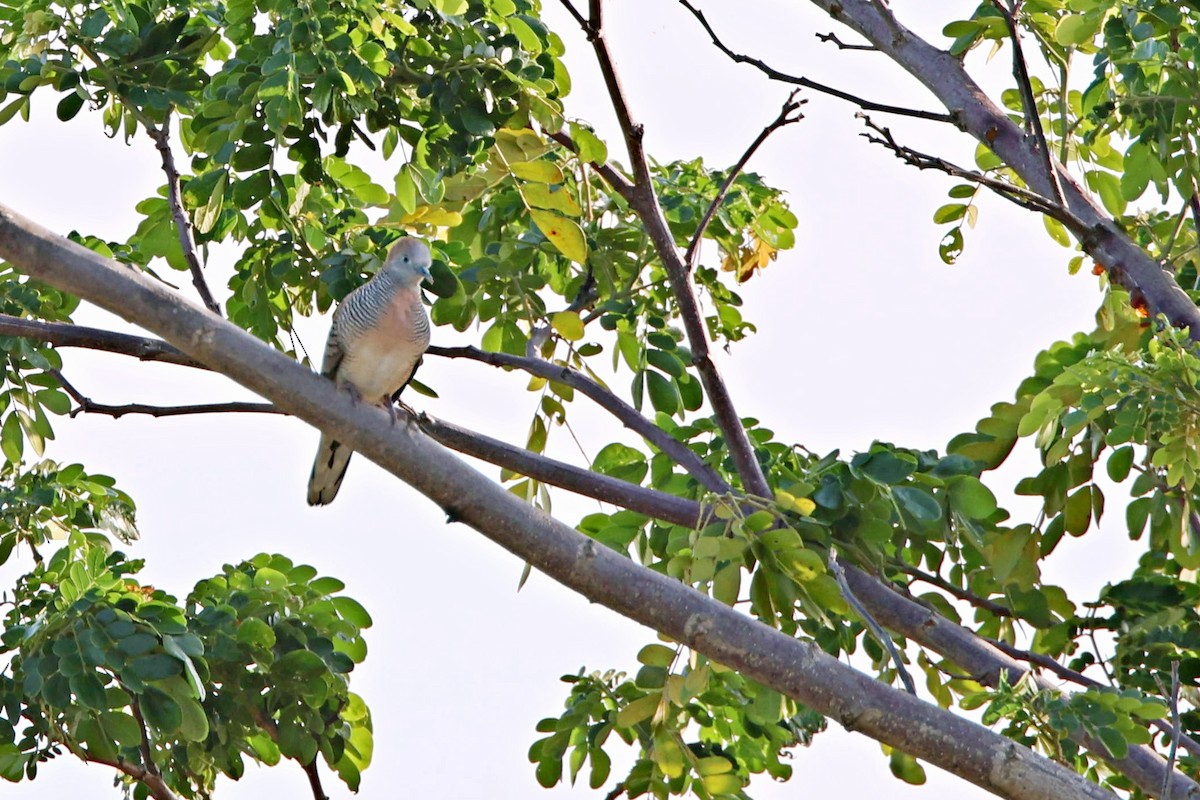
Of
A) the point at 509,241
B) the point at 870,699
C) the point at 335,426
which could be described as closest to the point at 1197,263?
the point at 509,241

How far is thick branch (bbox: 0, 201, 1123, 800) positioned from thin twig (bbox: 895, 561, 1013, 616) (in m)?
1.16

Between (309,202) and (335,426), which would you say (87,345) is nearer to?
(335,426)

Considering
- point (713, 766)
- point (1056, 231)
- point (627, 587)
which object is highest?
point (1056, 231)

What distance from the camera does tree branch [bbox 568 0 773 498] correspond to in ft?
11.1

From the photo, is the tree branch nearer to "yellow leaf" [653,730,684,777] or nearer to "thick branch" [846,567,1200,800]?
"thick branch" [846,567,1200,800]

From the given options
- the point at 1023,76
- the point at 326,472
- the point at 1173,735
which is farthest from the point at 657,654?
the point at 326,472

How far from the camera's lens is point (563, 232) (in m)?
3.46

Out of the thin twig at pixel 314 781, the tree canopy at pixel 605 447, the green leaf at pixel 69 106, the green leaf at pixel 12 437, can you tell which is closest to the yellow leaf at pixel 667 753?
the tree canopy at pixel 605 447

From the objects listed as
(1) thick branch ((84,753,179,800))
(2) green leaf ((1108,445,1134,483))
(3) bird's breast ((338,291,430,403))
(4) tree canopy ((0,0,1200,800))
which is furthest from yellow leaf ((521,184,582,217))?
(1) thick branch ((84,753,179,800))

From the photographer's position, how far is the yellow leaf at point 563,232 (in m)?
3.46

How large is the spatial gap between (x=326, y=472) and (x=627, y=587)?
2380 millimetres

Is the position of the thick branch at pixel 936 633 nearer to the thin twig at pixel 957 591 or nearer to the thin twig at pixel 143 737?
the thin twig at pixel 957 591

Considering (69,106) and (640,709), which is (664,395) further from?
(69,106)

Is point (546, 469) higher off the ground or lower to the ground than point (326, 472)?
lower
